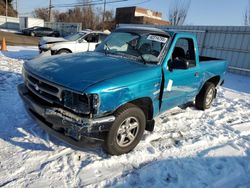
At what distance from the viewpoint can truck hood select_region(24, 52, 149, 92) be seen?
3.06 meters

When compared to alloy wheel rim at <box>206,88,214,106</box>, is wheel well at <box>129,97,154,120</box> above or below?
above

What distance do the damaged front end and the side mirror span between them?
4.87 feet

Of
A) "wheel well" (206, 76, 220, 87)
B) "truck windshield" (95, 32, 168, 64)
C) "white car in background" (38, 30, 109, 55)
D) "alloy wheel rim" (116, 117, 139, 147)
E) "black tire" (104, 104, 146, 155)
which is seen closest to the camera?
"black tire" (104, 104, 146, 155)

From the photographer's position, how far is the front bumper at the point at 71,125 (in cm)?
292

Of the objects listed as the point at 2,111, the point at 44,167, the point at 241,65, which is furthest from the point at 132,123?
the point at 241,65

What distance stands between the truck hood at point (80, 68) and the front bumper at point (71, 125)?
14.2 inches

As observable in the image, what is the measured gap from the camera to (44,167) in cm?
320

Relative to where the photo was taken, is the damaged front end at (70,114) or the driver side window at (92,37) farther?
the driver side window at (92,37)

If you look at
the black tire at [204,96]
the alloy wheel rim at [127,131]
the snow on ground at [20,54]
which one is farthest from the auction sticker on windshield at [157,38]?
the snow on ground at [20,54]

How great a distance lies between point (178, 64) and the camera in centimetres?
393

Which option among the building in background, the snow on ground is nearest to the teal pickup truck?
the snow on ground

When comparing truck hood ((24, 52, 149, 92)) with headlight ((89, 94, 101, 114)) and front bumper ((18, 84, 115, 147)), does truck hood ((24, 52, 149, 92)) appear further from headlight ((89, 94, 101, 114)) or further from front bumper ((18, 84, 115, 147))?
front bumper ((18, 84, 115, 147))

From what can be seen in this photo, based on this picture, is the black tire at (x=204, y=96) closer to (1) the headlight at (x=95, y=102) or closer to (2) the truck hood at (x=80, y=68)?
(2) the truck hood at (x=80, y=68)

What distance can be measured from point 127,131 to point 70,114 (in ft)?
3.13
